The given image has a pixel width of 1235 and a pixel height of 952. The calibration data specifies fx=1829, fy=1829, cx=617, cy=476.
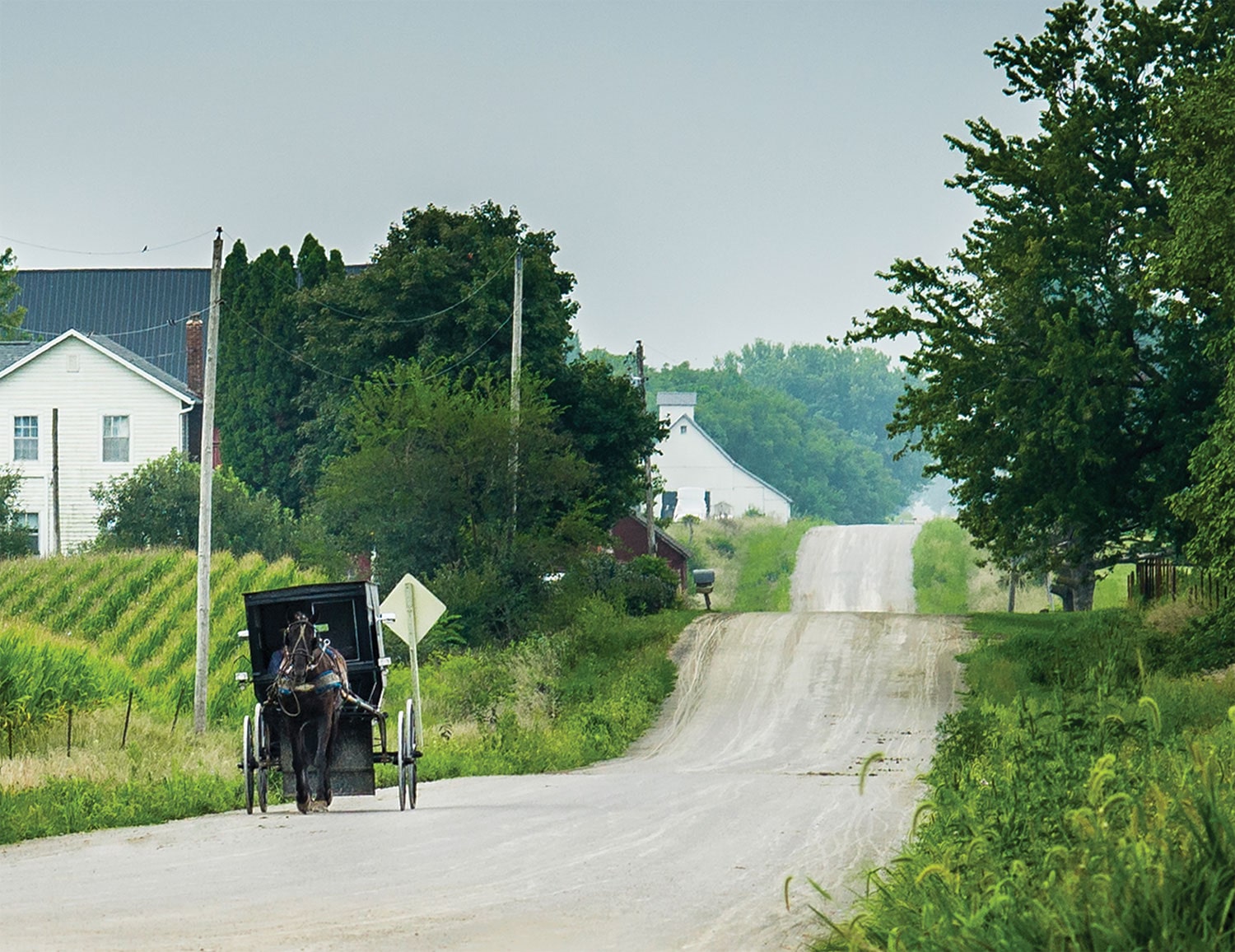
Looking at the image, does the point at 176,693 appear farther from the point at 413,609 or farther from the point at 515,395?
the point at 515,395

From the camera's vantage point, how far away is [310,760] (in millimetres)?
19453

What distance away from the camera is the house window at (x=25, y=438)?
65562 mm

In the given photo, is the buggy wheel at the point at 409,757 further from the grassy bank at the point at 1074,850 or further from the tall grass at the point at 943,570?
the tall grass at the point at 943,570

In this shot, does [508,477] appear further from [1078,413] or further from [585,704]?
[1078,413]

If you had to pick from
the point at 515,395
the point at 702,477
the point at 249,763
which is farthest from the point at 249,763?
the point at 702,477

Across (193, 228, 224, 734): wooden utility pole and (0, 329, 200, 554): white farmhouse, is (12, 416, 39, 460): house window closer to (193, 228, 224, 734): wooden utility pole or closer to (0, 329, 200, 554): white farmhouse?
(0, 329, 200, 554): white farmhouse

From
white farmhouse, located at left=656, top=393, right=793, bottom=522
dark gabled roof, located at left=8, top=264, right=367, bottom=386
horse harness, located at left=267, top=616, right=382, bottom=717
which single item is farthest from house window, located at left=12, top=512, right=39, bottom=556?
white farmhouse, located at left=656, top=393, right=793, bottom=522

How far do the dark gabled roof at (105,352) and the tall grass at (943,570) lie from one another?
33.0m

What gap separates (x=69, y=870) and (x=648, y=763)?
54.5ft

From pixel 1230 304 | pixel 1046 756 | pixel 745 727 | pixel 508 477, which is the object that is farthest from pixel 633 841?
pixel 508 477

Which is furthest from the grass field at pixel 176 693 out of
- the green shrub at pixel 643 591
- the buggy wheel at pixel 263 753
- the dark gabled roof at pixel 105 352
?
the dark gabled roof at pixel 105 352

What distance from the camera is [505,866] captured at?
→ 1374cm

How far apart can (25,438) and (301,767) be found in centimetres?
4986

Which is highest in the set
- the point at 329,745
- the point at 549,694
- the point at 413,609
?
the point at 413,609
